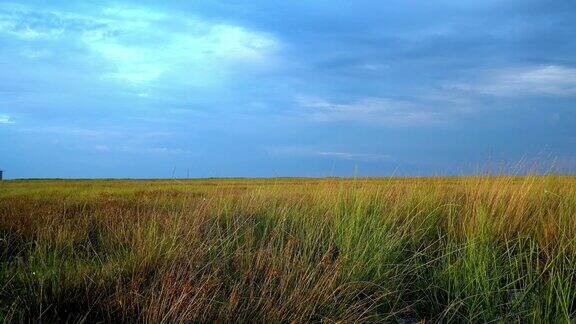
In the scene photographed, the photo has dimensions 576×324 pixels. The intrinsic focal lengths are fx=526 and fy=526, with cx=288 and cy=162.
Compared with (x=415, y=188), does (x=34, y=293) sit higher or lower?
lower

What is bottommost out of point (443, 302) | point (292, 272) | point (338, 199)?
point (443, 302)

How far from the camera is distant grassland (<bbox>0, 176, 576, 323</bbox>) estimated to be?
3936mm

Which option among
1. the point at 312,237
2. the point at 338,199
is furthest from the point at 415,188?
the point at 312,237

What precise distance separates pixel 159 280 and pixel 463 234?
3866 millimetres

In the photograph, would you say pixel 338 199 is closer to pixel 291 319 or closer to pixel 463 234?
pixel 463 234

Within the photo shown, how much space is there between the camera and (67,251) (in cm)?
646

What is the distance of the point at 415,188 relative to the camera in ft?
28.7

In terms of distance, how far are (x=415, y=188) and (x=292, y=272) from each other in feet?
16.4

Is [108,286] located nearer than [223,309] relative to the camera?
No

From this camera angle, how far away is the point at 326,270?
451cm

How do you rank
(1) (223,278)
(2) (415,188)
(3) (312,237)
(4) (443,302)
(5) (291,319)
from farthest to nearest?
1. (2) (415,188)
2. (3) (312,237)
3. (4) (443,302)
4. (1) (223,278)
5. (5) (291,319)

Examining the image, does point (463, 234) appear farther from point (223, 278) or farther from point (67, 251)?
point (67, 251)

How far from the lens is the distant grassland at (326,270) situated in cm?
394

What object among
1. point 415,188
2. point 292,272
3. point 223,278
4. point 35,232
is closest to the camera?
point 292,272
